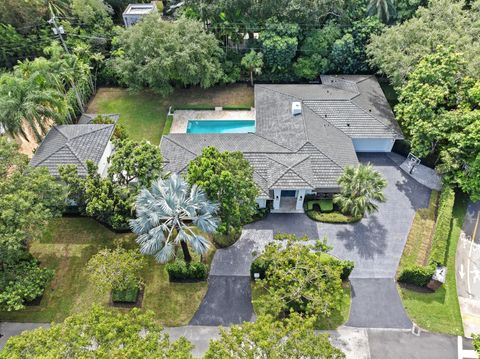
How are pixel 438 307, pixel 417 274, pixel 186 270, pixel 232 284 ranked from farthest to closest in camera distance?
pixel 232 284 → pixel 186 270 → pixel 417 274 → pixel 438 307

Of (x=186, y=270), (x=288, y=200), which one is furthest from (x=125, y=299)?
(x=288, y=200)

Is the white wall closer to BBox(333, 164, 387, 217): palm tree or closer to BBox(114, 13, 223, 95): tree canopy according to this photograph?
BBox(114, 13, 223, 95): tree canopy

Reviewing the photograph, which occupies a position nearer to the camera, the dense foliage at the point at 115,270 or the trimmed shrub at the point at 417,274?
the dense foliage at the point at 115,270

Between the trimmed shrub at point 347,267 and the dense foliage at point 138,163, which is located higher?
the dense foliage at point 138,163

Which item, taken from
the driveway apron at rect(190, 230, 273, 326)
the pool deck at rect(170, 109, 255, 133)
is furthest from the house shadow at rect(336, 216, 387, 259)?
the pool deck at rect(170, 109, 255, 133)

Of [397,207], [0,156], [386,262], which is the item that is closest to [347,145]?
[397,207]

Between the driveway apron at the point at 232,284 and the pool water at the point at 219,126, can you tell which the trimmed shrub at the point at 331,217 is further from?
the pool water at the point at 219,126

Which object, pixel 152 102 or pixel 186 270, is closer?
pixel 186 270

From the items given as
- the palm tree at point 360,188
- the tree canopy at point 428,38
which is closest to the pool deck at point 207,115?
the tree canopy at point 428,38

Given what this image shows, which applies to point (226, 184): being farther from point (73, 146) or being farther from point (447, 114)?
point (447, 114)
